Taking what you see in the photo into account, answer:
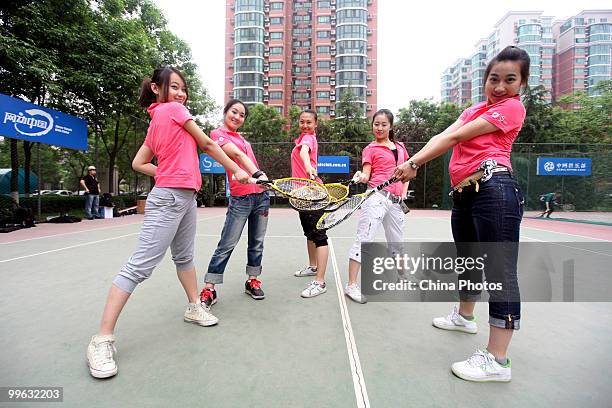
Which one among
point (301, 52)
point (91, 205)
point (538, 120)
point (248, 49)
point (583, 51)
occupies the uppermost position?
point (583, 51)

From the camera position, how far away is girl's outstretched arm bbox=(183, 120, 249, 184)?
2127mm

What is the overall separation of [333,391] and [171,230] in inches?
52.6

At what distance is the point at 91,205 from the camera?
441 inches

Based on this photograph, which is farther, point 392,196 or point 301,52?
point 301,52

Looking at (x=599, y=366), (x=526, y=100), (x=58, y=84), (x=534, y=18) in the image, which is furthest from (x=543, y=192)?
(x=534, y=18)

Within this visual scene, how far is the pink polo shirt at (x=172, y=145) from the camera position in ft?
6.90

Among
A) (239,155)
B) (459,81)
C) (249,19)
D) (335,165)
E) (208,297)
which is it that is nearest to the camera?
(239,155)

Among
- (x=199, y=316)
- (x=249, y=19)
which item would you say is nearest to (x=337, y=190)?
(x=199, y=316)

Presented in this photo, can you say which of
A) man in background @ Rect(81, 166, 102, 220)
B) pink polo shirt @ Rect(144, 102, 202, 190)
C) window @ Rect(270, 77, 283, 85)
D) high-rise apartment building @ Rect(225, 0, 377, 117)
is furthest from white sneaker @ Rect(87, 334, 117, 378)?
window @ Rect(270, 77, 283, 85)

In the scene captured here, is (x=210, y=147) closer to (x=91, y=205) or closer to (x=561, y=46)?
(x=91, y=205)

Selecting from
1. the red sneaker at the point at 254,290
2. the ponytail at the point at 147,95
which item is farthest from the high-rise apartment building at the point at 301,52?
the ponytail at the point at 147,95

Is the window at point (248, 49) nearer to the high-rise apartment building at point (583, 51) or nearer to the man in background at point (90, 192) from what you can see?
the man in background at point (90, 192)

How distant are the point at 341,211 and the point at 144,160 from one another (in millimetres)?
1618

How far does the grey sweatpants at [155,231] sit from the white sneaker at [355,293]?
1619mm
